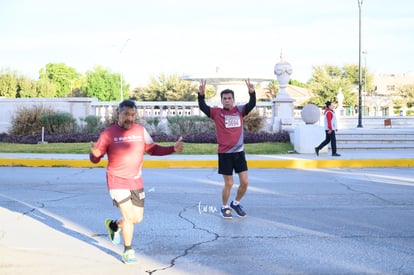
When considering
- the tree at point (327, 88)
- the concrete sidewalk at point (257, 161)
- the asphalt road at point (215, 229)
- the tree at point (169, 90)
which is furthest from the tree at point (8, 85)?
the asphalt road at point (215, 229)

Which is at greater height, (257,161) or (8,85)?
(8,85)

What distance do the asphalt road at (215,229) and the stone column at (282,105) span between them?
10773 mm

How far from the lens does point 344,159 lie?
16156 mm

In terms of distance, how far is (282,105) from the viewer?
2388 cm

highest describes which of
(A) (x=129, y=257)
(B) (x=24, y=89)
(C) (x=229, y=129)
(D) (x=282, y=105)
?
(B) (x=24, y=89)

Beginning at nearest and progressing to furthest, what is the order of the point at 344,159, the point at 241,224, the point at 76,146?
the point at 241,224 → the point at 344,159 → the point at 76,146

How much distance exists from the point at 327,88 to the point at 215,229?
65.9 metres

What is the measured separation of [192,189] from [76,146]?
957 cm

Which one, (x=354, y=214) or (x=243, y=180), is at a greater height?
(x=243, y=180)

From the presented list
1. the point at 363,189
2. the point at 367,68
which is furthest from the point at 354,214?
the point at 367,68

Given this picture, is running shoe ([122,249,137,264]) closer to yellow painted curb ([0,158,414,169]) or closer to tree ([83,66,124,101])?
yellow painted curb ([0,158,414,169])

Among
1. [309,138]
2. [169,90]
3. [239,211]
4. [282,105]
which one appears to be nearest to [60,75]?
[169,90]

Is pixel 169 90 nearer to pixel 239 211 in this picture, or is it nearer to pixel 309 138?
pixel 309 138

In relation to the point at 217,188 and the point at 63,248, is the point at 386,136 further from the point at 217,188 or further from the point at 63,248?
the point at 63,248
